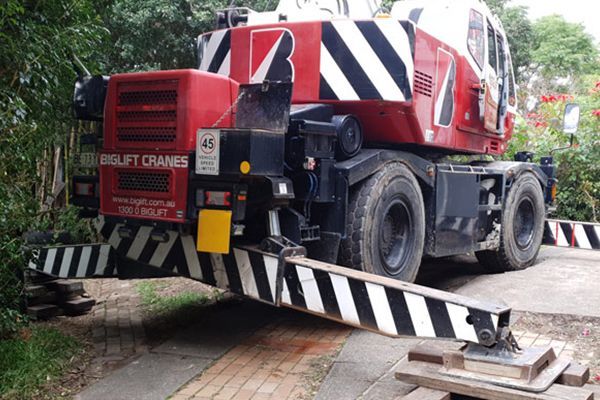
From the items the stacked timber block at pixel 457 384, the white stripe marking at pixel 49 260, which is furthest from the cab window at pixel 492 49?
the white stripe marking at pixel 49 260

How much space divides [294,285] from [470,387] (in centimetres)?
127

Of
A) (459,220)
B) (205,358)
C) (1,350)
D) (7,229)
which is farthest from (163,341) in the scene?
(459,220)

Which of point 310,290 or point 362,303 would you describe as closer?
point 362,303

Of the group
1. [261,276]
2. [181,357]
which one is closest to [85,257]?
[181,357]

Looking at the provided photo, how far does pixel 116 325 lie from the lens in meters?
5.64

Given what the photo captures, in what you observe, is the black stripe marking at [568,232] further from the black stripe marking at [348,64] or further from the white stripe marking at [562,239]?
the black stripe marking at [348,64]

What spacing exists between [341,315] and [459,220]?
265cm

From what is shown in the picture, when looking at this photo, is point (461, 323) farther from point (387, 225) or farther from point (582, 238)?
point (582, 238)

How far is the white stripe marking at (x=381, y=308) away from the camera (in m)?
4.01

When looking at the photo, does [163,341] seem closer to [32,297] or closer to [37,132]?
[32,297]

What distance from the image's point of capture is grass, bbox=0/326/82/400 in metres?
3.98

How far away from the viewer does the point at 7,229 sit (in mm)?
4152

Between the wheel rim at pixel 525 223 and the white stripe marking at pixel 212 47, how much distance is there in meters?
4.05

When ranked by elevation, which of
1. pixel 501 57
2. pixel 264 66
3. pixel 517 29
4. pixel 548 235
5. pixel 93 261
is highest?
pixel 517 29
